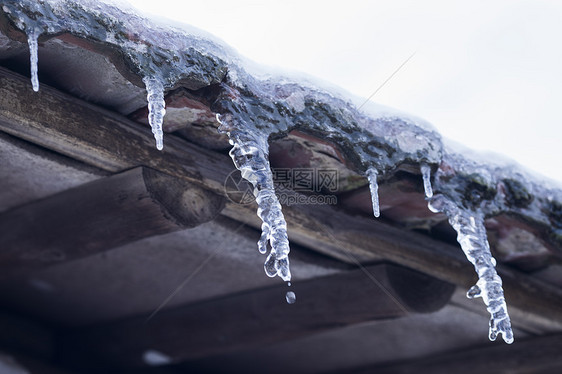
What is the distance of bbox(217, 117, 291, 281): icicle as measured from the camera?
150 cm

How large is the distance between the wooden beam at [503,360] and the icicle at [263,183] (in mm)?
1534

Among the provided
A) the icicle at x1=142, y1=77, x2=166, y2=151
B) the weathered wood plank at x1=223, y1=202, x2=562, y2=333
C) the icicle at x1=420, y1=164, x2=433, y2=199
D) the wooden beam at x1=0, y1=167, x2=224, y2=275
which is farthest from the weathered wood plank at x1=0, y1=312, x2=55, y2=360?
the icicle at x1=420, y1=164, x2=433, y2=199

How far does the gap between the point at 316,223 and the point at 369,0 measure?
54.6 inches

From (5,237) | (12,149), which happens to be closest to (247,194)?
(12,149)

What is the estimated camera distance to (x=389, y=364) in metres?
3.14

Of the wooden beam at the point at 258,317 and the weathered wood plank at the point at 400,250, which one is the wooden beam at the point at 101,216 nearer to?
the weathered wood plank at the point at 400,250

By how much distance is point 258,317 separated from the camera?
8.30 ft

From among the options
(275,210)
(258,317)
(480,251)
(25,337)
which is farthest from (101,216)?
(25,337)

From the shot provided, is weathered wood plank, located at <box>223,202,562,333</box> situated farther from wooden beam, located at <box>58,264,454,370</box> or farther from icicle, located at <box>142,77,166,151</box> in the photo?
icicle, located at <box>142,77,166,151</box>

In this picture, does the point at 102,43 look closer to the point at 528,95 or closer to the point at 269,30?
the point at 269,30

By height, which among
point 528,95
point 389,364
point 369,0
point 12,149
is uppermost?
point 369,0

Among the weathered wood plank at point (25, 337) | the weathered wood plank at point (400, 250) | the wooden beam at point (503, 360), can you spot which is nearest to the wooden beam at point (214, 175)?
the weathered wood plank at point (400, 250)

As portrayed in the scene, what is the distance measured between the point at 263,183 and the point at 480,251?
2.36ft

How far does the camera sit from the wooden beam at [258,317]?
222 cm
